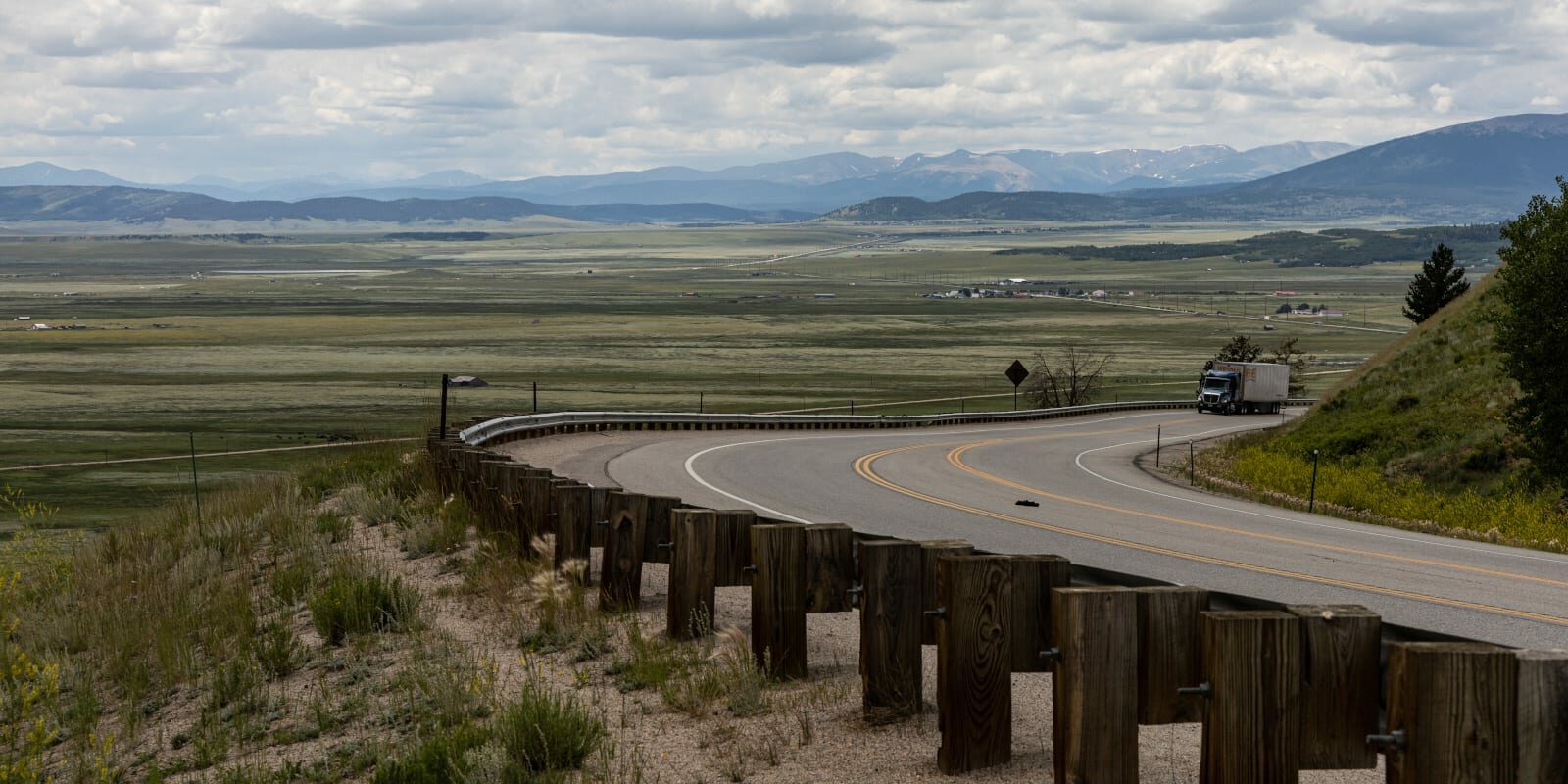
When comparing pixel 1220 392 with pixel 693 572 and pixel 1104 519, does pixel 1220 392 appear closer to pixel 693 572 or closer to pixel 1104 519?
pixel 1104 519

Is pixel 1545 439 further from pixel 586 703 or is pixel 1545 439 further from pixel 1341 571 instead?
pixel 586 703

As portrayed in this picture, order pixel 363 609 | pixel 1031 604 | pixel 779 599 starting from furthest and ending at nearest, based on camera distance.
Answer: pixel 363 609, pixel 779 599, pixel 1031 604

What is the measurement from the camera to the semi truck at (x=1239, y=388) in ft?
213

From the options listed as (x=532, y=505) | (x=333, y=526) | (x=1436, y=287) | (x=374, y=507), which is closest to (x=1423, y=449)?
(x=374, y=507)

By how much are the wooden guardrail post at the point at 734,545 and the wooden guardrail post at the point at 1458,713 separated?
4303 mm

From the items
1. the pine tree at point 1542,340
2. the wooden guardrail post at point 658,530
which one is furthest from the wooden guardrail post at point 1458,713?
the pine tree at point 1542,340

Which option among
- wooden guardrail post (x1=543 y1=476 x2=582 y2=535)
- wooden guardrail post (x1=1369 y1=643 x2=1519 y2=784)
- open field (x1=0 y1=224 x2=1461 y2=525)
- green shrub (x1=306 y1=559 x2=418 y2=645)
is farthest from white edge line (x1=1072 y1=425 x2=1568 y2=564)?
open field (x1=0 y1=224 x2=1461 y2=525)

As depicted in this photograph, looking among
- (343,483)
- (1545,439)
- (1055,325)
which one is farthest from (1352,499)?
(1055,325)

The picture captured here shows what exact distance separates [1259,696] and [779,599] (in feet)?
10.4

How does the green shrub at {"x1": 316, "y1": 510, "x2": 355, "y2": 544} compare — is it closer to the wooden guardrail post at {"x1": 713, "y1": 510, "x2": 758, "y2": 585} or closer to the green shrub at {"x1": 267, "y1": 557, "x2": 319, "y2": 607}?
the green shrub at {"x1": 267, "y1": 557, "x2": 319, "y2": 607}

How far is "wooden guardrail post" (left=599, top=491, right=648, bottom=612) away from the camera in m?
9.82

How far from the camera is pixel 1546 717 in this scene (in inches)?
186

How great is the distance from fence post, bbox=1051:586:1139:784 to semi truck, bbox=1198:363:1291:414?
6148 centimetres

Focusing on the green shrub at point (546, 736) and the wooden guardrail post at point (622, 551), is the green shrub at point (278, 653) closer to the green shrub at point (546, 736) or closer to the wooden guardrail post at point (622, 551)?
the wooden guardrail post at point (622, 551)
